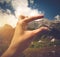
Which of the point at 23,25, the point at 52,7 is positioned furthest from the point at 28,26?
the point at 52,7

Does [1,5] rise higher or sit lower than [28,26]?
higher

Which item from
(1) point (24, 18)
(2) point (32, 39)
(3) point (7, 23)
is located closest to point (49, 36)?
(2) point (32, 39)

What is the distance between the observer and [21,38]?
1608 mm

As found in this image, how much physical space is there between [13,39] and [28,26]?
18cm

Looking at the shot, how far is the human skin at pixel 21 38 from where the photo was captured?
1.59 metres

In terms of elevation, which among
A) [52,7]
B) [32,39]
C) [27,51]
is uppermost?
[52,7]

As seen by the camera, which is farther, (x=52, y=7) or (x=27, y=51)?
(x=52, y=7)

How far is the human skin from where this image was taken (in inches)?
62.7

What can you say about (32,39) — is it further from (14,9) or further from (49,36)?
(14,9)

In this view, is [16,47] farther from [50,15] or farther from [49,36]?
[50,15]

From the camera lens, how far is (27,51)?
1.62 metres

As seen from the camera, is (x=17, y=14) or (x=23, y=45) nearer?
(x=23, y=45)

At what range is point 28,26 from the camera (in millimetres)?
1631

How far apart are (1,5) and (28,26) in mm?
339
